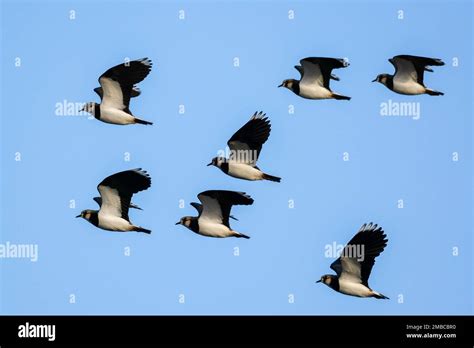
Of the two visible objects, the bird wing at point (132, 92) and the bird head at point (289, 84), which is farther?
the bird head at point (289, 84)

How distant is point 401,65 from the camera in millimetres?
37406

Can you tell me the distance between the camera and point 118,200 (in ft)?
116

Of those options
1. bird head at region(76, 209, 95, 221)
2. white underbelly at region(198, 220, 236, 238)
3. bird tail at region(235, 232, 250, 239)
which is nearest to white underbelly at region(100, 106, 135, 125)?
bird head at region(76, 209, 95, 221)

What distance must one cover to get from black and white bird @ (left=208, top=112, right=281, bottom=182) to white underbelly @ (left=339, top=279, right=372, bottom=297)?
3.32 meters

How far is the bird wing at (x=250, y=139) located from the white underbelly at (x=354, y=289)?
4.11 m

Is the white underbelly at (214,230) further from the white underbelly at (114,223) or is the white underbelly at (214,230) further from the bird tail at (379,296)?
the bird tail at (379,296)

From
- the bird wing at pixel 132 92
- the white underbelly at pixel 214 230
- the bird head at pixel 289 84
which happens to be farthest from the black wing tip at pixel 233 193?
the bird head at pixel 289 84

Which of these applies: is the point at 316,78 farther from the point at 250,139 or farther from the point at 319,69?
the point at 250,139

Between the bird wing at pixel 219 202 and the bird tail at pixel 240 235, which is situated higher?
the bird wing at pixel 219 202

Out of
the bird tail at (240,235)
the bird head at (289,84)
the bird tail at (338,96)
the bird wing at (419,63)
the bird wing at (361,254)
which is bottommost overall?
the bird wing at (361,254)

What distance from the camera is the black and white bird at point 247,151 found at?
3472cm

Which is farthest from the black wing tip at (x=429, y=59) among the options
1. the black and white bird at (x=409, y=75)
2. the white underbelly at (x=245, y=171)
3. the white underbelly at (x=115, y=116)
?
the white underbelly at (x=115, y=116)
